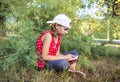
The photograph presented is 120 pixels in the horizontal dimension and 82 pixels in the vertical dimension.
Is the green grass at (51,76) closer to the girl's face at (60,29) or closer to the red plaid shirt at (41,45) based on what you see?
the red plaid shirt at (41,45)

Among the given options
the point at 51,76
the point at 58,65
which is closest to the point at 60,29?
the point at 58,65

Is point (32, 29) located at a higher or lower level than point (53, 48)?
higher

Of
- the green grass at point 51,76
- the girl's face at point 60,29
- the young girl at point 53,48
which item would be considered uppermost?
the girl's face at point 60,29

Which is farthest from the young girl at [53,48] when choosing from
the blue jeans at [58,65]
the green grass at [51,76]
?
the green grass at [51,76]

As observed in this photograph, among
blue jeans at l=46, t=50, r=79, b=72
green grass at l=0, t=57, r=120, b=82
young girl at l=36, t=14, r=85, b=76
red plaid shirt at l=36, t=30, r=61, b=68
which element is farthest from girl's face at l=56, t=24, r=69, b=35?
green grass at l=0, t=57, r=120, b=82

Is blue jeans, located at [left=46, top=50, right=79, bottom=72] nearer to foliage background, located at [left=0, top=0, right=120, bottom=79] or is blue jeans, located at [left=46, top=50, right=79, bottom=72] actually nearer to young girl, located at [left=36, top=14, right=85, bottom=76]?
young girl, located at [left=36, top=14, right=85, bottom=76]

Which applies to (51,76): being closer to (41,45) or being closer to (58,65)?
(58,65)

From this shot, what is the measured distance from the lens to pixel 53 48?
18.4 ft

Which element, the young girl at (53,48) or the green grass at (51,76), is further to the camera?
Result: the young girl at (53,48)

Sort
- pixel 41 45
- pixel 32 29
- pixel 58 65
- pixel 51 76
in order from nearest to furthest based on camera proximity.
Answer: pixel 51 76 < pixel 58 65 < pixel 41 45 < pixel 32 29

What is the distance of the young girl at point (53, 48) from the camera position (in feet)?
17.6

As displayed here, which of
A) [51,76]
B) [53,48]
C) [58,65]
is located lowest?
[51,76]

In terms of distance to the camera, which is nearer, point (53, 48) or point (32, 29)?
point (53, 48)

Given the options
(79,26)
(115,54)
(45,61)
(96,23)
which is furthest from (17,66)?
(115,54)
